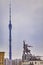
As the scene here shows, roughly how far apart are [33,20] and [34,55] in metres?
0.85

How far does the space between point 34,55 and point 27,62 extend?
0.24 m

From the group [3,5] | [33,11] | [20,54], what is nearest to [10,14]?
[3,5]

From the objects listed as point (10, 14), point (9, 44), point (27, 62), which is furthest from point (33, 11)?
point (27, 62)

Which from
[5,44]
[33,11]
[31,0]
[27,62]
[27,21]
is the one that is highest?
Answer: [31,0]

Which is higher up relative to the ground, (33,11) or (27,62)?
(33,11)

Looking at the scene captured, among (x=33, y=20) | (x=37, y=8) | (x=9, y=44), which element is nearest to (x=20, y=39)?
(x=9, y=44)

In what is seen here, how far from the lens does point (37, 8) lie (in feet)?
13.1

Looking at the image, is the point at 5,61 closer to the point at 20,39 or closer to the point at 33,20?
the point at 20,39

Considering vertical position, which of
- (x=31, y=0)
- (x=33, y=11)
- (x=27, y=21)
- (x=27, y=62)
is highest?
(x=31, y=0)

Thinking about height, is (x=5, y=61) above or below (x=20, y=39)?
below

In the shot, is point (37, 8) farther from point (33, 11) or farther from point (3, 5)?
point (3, 5)

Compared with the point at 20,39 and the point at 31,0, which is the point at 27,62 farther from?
the point at 31,0

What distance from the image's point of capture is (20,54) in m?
3.88

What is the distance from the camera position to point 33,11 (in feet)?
13.1
